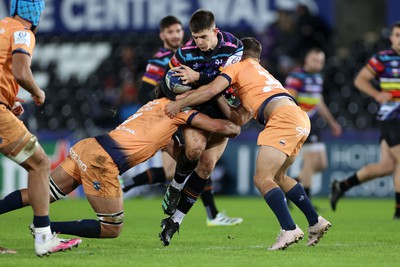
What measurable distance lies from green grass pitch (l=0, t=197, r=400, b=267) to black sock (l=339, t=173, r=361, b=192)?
1.30ft

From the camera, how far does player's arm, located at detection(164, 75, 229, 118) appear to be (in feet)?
25.7

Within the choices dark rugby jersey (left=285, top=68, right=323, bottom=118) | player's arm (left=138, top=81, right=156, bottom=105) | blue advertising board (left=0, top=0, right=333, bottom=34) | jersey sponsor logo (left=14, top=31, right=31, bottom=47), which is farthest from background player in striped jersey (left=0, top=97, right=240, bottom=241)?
blue advertising board (left=0, top=0, right=333, bottom=34)

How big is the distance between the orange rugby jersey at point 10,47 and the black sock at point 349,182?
20.7 ft

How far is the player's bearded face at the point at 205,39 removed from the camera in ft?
26.4

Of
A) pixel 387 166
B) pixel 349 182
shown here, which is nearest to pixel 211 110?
pixel 387 166

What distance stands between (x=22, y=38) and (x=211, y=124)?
2.07 metres

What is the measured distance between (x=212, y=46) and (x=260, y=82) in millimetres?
601

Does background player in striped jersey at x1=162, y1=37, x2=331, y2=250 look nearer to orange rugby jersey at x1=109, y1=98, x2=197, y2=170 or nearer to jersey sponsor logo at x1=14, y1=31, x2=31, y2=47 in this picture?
orange rugby jersey at x1=109, y1=98, x2=197, y2=170

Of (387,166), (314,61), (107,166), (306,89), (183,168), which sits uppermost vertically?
(107,166)

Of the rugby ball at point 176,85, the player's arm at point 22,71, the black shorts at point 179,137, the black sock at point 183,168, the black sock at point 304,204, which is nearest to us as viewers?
the player's arm at point 22,71

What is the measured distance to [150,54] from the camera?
19.8 meters

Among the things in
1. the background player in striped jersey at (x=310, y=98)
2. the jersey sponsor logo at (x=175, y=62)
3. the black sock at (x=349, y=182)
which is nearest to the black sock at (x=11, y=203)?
the jersey sponsor logo at (x=175, y=62)

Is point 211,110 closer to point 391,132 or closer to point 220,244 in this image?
point 220,244

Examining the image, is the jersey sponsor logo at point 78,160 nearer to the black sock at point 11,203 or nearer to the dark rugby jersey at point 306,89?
the black sock at point 11,203
